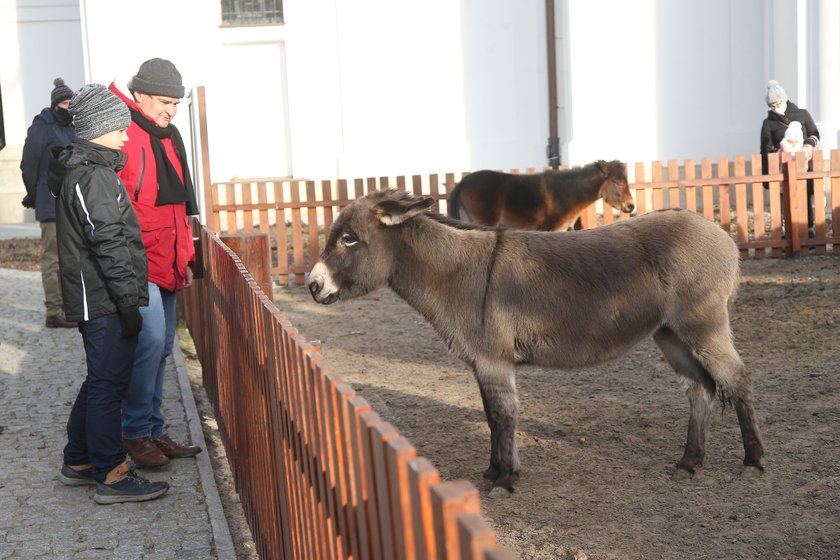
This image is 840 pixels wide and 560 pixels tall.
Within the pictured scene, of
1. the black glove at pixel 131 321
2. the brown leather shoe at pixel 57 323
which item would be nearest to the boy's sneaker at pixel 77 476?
the black glove at pixel 131 321

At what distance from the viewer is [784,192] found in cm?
1302

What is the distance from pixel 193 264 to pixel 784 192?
28.8 ft

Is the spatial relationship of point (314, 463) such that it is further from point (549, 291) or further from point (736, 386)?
point (736, 386)

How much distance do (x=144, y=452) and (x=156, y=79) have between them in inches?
78.8

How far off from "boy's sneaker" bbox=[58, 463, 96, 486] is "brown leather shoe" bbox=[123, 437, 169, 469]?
243mm

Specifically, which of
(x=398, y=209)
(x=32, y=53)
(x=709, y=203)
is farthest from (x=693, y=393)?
(x=32, y=53)

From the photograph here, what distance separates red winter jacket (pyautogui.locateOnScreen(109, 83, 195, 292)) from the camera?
5.60 m

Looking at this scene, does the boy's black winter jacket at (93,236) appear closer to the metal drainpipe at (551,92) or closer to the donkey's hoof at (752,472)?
the donkey's hoof at (752,472)

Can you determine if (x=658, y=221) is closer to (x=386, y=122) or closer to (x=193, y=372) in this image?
(x=193, y=372)

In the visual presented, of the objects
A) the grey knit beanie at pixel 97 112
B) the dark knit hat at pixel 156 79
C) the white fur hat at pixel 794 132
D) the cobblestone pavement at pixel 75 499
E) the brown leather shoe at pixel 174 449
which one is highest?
the dark knit hat at pixel 156 79

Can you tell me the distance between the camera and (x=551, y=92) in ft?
60.3

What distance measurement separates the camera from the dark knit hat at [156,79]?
5543 millimetres

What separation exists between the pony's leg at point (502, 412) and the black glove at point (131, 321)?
1.70 m

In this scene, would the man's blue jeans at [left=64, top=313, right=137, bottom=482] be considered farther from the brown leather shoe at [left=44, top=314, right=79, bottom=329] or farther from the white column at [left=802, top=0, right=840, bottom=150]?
the white column at [left=802, top=0, right=840, bottom=150]
